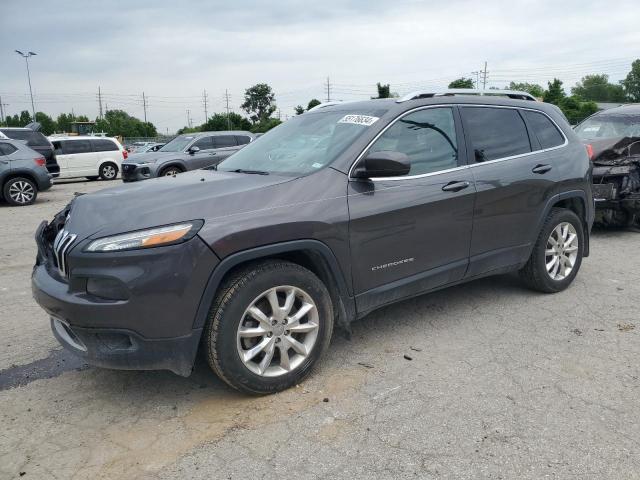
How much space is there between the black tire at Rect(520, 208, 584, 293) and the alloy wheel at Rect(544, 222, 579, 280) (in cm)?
3

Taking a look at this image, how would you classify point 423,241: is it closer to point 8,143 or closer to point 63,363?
point 63,363

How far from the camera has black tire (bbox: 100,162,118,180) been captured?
768 inches

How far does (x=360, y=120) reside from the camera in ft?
12.4

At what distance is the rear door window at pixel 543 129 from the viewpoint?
4676 millimetres

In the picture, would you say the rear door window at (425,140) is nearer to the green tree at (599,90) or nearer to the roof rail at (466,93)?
the roof rail at (466,93)

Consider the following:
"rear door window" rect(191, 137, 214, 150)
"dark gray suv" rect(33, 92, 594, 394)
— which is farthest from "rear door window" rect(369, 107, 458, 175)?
"rear door window" rect(191, 137, 214, 150)

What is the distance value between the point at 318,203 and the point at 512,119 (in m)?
2.23

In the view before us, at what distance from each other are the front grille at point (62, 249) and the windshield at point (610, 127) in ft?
25.2

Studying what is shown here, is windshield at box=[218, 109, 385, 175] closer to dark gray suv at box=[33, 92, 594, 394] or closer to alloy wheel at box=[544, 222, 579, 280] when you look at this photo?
dark gray suv at box=[33, 92, 594, 394]

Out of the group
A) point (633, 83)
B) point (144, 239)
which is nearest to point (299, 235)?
point (144, 239)

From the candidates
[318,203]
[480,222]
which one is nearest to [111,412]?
[318,203]

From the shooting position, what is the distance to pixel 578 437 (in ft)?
8.92

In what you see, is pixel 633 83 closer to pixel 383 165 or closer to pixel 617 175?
pixel 617 175

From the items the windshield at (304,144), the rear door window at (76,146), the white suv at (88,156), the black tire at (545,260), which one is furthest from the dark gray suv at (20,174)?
the black tire at (545,260)
